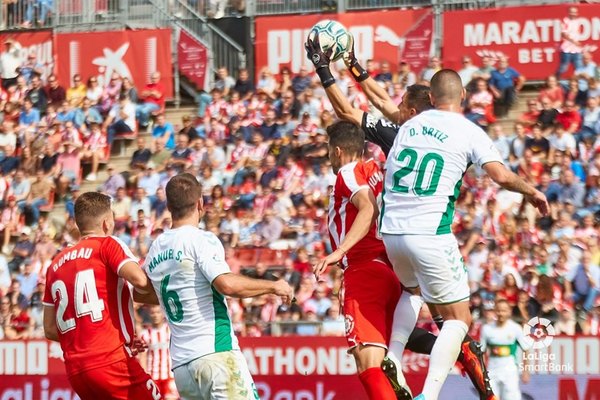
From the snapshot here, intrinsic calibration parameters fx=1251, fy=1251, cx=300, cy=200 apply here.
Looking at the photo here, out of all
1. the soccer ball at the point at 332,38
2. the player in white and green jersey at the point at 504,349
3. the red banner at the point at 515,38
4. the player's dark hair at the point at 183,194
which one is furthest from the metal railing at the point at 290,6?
the player's dark hair at the point at 183,194

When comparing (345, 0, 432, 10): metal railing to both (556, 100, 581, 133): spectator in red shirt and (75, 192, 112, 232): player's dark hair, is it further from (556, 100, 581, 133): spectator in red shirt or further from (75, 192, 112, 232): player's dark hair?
(75, 192, 112, 232): player's dark hair

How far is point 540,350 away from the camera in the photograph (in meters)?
12.3

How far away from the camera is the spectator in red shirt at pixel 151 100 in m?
21.8

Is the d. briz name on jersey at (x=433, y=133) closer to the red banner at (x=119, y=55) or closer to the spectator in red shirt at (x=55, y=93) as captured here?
the red banner at (x=119, y=55)

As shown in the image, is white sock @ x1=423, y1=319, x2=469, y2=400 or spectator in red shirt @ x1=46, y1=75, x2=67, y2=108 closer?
white sock @ x1=423, y1=319, x2=469, y2=400

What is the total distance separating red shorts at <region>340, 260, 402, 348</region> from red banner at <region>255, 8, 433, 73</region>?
12.3 m

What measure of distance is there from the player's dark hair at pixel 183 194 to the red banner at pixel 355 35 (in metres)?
13.3

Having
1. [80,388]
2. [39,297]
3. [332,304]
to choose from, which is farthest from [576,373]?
[39,297]

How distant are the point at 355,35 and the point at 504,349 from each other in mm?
9811

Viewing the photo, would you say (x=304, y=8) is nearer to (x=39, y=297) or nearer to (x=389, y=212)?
(x=39, y=297)

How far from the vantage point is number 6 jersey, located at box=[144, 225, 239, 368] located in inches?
291

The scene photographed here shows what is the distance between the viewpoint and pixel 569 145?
1666cm

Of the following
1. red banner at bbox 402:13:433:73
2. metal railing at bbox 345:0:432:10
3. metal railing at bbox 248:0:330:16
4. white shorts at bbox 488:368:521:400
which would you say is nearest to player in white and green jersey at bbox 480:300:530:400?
white shorts at bbox 488:368:521:400

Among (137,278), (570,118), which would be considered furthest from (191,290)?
(570,118)
